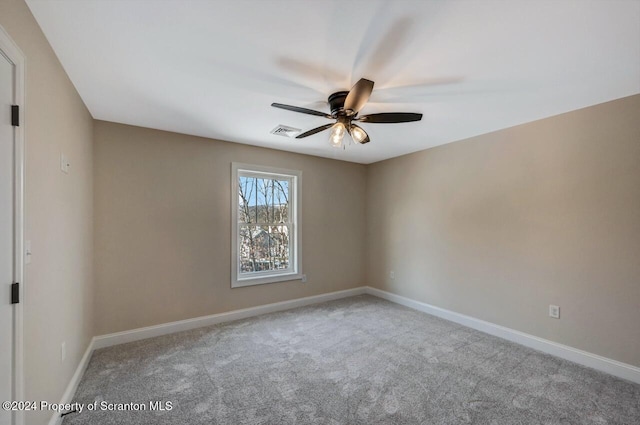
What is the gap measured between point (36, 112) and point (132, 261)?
2.00 meters

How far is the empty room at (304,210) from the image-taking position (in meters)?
1.50

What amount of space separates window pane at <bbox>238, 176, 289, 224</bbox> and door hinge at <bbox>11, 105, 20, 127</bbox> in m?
A: 2.65

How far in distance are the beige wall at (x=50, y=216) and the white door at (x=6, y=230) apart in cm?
17

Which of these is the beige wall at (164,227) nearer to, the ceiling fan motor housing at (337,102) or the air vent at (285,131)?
the air vent at (285,131)

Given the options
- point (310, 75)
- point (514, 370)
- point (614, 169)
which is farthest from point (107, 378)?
point (614, 169)

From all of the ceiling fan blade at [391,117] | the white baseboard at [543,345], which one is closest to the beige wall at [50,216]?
the ceiling fan blade at [391,117]

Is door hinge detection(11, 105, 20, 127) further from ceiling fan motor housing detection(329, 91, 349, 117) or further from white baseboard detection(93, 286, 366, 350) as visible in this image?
white baseboard detection(93, 286, 366, 350)

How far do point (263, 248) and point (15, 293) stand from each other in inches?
117

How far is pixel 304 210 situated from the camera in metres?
4.44

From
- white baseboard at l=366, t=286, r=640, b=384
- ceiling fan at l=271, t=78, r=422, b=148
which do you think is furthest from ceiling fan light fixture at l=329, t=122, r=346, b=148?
white baseboard at l=366, t=286, r=640, b=384

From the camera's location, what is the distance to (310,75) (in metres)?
2.06

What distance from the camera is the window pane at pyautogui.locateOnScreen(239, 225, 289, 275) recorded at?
13.2ft

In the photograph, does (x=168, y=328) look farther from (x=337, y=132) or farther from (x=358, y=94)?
(x=358, y=94)

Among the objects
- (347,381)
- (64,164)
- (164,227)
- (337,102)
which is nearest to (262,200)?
(164,227)
